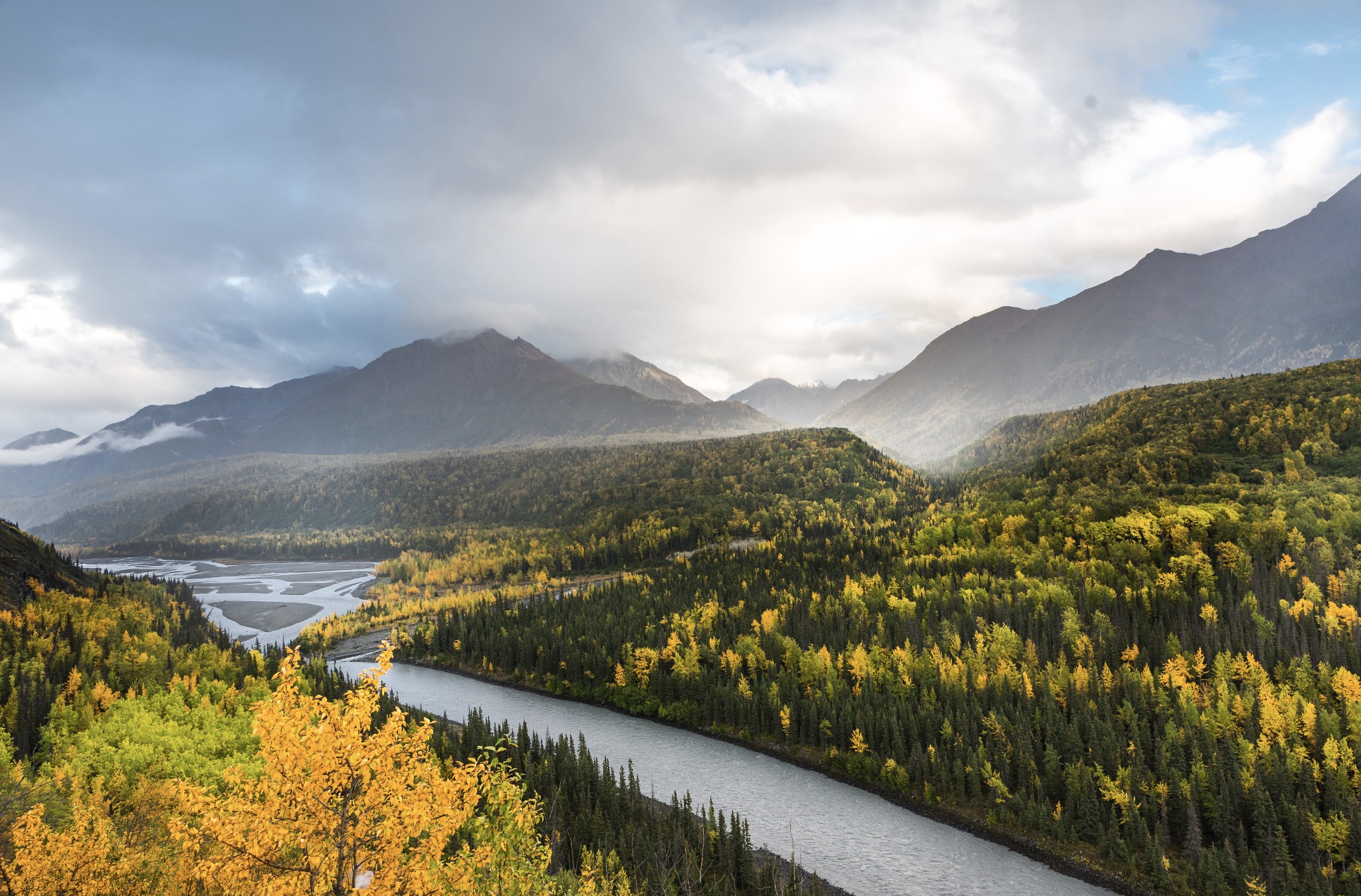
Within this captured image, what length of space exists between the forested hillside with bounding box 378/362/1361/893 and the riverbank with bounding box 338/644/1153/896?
2.38 ft

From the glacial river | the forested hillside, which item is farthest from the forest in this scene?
the forested hillside

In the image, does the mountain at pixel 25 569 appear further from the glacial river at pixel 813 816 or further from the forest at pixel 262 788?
the glacial river at pixel 813 816

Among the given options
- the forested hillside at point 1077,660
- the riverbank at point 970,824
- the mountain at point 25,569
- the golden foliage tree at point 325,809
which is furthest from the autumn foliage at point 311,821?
the mountain at point 25,569

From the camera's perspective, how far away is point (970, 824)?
3177 inches

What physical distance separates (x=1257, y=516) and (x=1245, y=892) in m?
113

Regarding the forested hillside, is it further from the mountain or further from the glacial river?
the mountain

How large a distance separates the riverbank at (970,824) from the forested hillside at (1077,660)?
73cm

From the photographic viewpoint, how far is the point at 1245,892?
210 ft

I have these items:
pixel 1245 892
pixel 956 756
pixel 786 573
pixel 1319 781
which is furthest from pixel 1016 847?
pixel 786 573

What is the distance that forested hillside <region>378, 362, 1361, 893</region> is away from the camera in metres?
72.6

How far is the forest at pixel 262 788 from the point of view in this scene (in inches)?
893

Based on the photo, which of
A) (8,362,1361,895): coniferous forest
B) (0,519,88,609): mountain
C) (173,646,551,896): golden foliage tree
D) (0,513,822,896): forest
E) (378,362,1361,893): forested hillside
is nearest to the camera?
(173,646,551,896): golden foliage tree

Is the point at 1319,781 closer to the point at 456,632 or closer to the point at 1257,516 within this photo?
the point at 1257,516

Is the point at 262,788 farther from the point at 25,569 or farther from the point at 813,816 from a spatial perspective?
the point at 25,569
